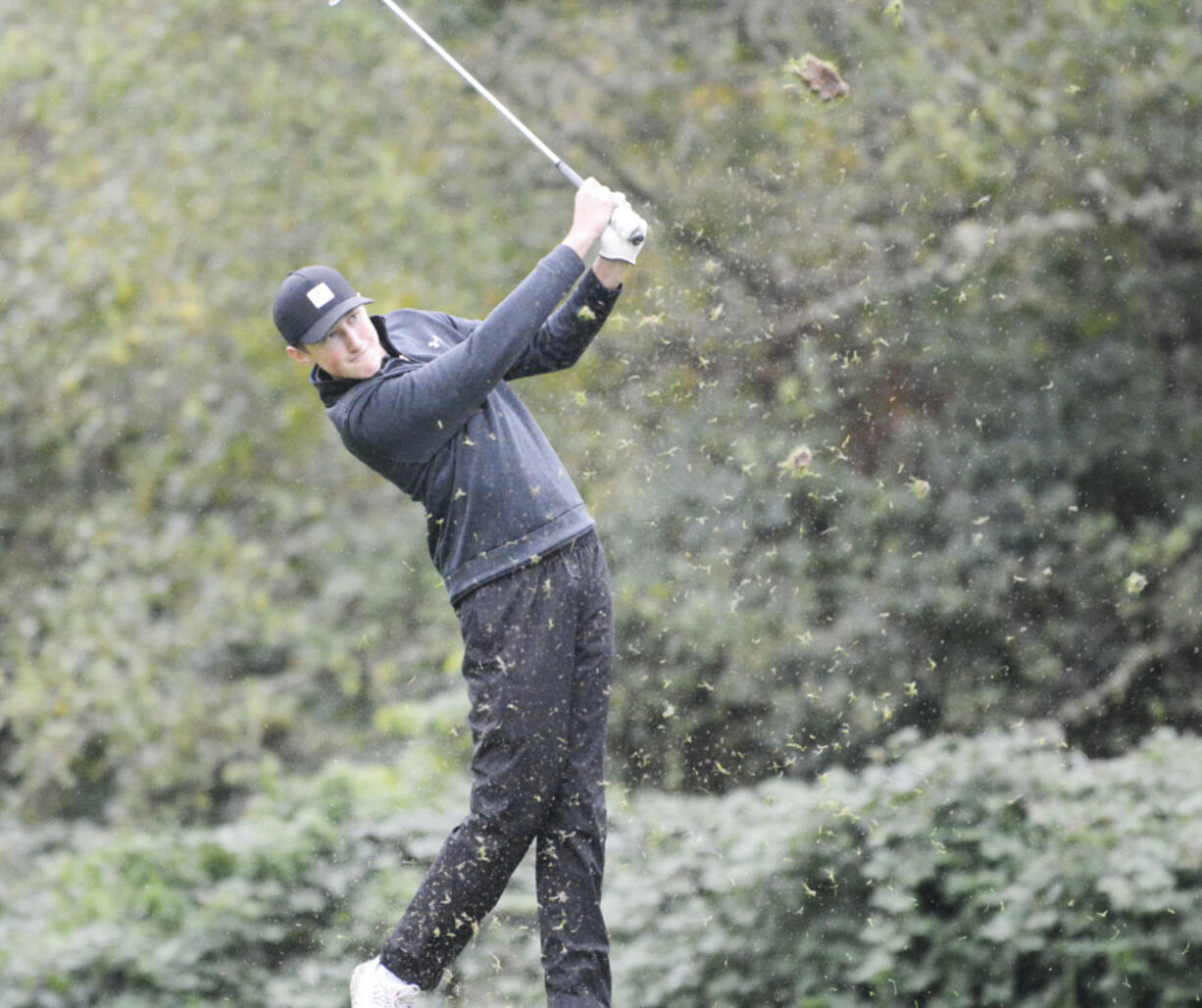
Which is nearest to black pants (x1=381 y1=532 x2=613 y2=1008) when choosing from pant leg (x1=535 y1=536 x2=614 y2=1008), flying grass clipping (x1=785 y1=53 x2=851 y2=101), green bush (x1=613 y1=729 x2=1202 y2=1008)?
pant leg (x1=535 y1=536 x2=614 y2=1008)

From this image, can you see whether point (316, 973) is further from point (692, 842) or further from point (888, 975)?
point (888, 975)

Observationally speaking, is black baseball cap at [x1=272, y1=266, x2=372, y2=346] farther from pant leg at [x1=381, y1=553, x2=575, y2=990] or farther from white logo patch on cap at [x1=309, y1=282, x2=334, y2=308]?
pant leg at [x1=381, y1=553, x2=575, y2=990]

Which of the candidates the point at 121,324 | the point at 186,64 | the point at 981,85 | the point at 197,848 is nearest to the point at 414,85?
the point at 186,64

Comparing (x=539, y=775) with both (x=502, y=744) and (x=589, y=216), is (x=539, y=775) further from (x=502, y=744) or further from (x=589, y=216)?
(x=589, y=216)

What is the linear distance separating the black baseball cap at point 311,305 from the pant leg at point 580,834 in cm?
76

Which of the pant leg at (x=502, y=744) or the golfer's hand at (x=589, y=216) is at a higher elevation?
the golfer's hand at (x=589, y=216)

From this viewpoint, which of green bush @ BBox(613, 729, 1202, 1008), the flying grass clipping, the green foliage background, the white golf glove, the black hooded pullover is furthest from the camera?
the flying grass clipping

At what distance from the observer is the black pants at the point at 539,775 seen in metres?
3.02

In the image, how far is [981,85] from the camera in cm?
572

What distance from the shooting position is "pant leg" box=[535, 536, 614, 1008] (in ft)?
10.2

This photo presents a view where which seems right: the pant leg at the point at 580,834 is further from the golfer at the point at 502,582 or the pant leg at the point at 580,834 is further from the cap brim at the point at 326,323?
the cap brim at the point at 326,323

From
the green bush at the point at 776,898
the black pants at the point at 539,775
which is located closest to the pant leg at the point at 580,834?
the black pants at the point at 539,775

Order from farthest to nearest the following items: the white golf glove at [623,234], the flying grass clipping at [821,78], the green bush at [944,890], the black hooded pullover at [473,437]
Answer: the flying grass clipping at [821,78], the green bush at [944,890], the white golf glove at [623,234], the black hooded pullover at [473,437]

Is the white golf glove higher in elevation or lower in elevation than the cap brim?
lower
